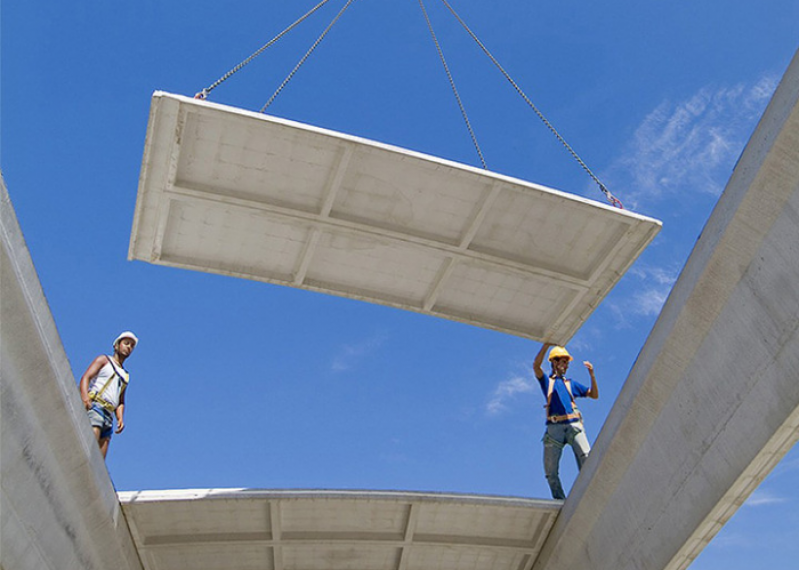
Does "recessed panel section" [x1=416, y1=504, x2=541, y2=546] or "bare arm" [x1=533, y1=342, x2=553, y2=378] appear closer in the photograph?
"recessed panel section" [x1=416, y1=504, x2=541, y2=546]

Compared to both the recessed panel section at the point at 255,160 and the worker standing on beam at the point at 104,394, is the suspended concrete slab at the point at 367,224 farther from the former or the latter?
the worker standing on beam at the point at 104,394

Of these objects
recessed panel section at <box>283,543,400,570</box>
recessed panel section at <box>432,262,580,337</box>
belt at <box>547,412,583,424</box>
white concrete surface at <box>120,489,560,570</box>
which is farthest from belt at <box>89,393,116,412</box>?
belt at <box>547,412,583,424</box>

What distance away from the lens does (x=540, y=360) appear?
544 inches

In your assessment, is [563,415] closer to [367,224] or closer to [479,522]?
[479,522]

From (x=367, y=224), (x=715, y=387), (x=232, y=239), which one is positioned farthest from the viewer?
(x=232, y=239)

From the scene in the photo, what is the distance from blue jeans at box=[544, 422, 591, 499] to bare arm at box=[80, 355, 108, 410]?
7.15 m

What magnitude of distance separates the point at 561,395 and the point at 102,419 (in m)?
7.20

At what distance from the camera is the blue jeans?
12.1 m

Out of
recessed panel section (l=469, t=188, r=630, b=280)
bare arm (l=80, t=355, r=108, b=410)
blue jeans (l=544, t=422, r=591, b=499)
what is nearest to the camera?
bare arm (l=80, t=355, r=108, b=410)

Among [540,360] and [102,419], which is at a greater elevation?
[540,360]

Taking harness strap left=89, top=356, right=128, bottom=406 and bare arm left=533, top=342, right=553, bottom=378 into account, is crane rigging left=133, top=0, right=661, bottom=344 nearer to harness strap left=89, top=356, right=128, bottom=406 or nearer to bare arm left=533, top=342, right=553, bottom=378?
bare arm left=533, top=342, right=553, bottom=378

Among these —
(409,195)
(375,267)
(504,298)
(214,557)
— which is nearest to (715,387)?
(409,195)

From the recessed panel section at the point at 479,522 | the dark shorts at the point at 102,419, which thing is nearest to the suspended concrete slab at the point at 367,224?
→ the dark shorts at the point at 102,419

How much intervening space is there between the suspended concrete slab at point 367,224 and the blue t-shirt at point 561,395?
1425 mm
